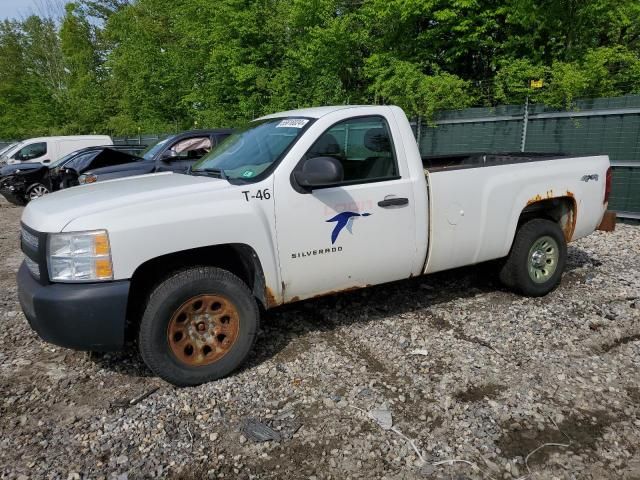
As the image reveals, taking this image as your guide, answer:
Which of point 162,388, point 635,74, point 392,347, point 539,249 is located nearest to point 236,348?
point 162,388

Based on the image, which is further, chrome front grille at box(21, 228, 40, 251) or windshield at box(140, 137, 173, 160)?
windshield at box(140, 137, 173, 160)

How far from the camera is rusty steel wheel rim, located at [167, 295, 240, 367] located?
343cm

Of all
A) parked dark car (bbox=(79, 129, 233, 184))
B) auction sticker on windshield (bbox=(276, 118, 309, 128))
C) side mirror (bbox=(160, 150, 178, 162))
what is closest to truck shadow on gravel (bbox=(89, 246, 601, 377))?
auction sticker on windshield (bbox=(276, 118, 309, 128))

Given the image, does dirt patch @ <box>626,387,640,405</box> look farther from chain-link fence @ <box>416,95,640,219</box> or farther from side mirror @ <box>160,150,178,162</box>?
side mirror @ <box>160,150,178,162</box>

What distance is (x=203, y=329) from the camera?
353 cm

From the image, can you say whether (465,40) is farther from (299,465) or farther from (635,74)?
(299,465)

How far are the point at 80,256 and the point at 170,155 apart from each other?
25.3ft

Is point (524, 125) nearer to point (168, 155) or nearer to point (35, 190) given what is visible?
point (168, 155)

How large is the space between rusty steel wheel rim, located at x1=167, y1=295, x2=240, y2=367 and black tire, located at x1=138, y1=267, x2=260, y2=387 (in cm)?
2

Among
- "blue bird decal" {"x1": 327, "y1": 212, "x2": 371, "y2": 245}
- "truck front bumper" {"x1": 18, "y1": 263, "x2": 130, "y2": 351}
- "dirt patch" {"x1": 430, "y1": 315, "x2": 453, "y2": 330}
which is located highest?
"blue bird decal" {"x1": 327, "y1": 212, "x2": 371, "y2": 245}

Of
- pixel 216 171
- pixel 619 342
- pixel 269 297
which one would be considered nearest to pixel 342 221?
pixel 269 297

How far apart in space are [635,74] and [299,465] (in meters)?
12.0

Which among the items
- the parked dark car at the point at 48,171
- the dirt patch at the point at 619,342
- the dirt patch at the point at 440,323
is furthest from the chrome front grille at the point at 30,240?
the parked dark car at the point at 48,171

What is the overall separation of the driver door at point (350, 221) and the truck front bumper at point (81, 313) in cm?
116
